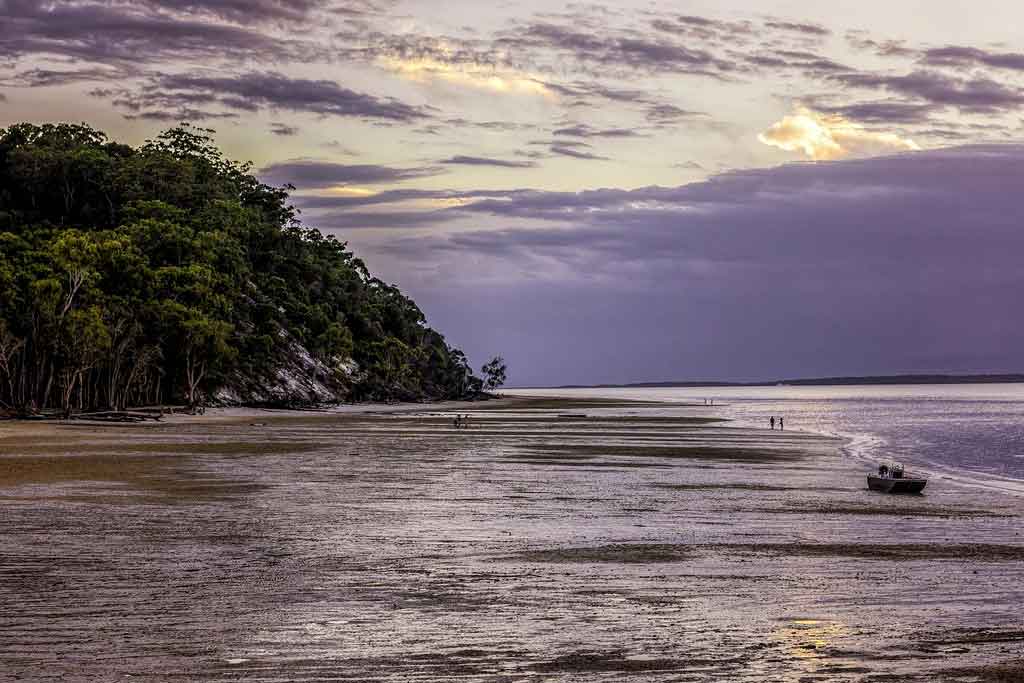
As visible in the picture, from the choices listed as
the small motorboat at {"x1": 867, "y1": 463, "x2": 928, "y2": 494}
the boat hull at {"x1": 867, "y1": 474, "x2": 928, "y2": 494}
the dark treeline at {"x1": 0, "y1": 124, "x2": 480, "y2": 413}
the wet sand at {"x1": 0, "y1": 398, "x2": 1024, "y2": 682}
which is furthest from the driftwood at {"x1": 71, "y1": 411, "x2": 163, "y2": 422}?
the boat hull at {"x1": 867, "y1": 474, "x2": 928, "y2": 494}

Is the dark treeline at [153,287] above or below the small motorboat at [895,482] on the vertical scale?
above

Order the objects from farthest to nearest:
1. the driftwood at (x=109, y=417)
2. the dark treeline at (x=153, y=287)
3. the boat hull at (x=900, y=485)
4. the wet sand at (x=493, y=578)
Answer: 1. the dark treeline at (x=153, y=287)
2. the driftwood at (x=109, y=417)
3. the boat hull at (x=900, y=485)
4. the wet sand at (x=493, y=578)

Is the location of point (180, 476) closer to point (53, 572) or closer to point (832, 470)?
point (53, 572)

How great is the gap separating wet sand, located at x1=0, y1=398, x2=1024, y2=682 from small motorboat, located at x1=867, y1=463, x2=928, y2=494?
0.78m

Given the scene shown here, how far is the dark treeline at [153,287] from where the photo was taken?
9250 cm

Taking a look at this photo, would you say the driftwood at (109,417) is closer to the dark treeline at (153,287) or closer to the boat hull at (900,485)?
the dark treeline at (153,287)

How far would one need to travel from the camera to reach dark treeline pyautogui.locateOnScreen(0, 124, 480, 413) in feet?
303

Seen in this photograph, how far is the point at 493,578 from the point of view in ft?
57.9

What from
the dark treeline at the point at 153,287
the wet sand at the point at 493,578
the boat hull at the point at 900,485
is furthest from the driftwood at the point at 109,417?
the boat hull at the point at 900,485

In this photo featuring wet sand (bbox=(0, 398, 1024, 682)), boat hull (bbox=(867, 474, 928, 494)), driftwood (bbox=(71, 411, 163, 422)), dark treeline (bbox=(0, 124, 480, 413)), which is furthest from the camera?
dark treeline (bbox=(0, 124, 480, 413))

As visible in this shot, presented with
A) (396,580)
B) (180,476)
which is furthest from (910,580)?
(180,476)

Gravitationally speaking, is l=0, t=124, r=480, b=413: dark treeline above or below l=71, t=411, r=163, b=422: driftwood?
above

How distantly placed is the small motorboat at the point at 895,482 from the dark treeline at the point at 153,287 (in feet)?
207

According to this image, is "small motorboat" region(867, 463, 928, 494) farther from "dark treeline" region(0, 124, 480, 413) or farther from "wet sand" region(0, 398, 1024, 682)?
"dark treeline" region(0, 124, 480, 413)
